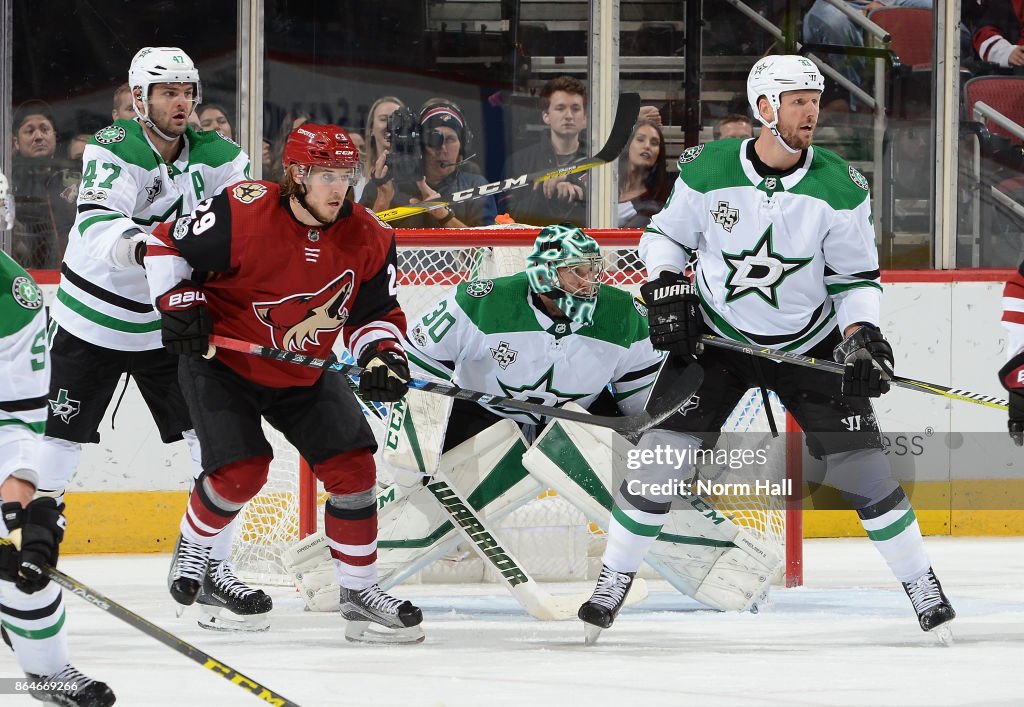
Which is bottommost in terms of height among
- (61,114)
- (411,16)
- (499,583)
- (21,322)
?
(499,583)

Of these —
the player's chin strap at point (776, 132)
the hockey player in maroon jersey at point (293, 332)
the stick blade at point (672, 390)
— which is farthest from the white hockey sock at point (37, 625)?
the player's chin strap at point (776, 132)

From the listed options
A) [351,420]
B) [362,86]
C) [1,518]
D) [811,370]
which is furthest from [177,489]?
[1,518]

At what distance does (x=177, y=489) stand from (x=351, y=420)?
6.35ft

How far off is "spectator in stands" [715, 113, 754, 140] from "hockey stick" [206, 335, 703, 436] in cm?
205

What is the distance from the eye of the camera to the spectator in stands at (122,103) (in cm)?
547

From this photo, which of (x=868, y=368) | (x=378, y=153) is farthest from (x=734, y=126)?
(x=868, y=368)

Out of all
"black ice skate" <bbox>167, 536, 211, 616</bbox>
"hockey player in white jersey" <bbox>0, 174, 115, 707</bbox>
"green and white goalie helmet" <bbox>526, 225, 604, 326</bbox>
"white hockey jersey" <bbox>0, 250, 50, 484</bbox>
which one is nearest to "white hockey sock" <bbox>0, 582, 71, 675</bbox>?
"hockey player in white jersey" <bbox>0, 174, 115, 707</bbox>

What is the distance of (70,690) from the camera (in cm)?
235

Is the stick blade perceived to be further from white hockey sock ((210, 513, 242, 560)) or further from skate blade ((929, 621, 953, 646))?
white hockey sock ((210, 513, 242, 560))

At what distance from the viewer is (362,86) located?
221 inches

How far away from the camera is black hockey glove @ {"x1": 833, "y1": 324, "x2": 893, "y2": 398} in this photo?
324 centimetres

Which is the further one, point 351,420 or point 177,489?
point 177,489

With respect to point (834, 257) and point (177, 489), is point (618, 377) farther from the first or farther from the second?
point (177, 489)

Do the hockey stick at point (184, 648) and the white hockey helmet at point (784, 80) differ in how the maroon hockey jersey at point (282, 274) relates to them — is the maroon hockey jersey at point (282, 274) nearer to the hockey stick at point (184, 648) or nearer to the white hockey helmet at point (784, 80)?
the white hockey helmet at point (784, 80)
